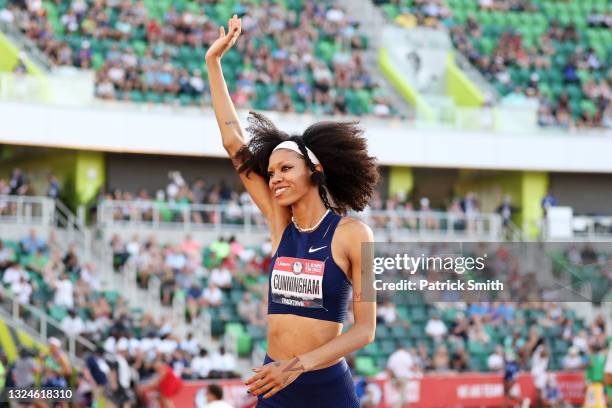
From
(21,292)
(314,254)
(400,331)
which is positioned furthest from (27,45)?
→ (314,254)

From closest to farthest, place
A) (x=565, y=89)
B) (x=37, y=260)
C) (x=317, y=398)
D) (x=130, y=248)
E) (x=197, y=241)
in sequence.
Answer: (x=317, y=398)
(x=37, y=260)
(x=130, y=248)
(x=197, y=241)
(x=565, y=89)

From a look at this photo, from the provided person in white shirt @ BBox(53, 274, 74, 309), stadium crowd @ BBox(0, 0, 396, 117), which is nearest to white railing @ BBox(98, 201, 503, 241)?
stadium crowd @ BBox(0, 0, 396, 117)

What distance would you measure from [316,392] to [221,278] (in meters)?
15.5

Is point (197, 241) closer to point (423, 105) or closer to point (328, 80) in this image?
point (328, 80)

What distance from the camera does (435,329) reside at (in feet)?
68.7

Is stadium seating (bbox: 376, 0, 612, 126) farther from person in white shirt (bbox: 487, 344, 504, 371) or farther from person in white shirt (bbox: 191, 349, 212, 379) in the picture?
person in white shirt (bbox: 191, 349, 212, 379)

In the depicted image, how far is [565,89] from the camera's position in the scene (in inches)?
1196

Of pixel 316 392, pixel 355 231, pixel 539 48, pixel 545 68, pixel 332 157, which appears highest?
pixel 539 48

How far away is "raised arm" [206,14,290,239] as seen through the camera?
572 centimetres

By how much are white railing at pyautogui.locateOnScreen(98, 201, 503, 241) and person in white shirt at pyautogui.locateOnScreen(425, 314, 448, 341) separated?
2412 millimetres

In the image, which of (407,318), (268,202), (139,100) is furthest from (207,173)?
(268,202)

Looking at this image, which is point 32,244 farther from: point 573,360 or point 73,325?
point 573,360

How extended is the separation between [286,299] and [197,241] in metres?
17.6

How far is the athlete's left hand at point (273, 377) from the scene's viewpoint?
197 inches
